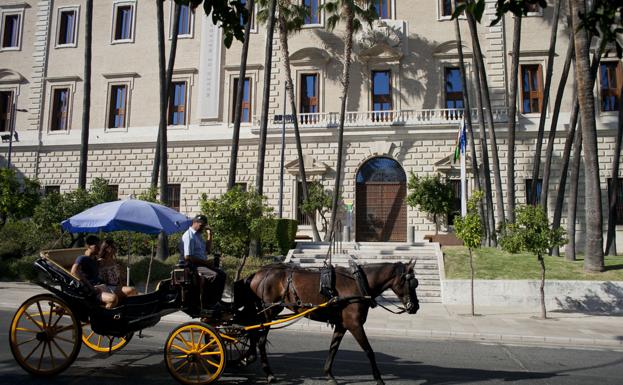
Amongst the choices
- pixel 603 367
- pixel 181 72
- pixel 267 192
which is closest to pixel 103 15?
pixel 181 72

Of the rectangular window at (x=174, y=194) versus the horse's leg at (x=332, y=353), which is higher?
the rectangular window at (x=174, y=194)

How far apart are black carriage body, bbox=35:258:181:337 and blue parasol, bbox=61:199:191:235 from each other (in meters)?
3.80

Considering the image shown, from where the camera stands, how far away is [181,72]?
26844 millimetres

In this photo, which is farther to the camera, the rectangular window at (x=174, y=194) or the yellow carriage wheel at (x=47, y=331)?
the rectangular window at (x=174, y=194)

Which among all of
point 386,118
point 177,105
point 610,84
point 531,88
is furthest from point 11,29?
point 610,84

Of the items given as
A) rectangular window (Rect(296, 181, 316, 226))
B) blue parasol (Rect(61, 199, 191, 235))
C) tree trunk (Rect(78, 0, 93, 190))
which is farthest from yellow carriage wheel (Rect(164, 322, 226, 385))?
rectangular window (Rect(296, 181, 316, 226))

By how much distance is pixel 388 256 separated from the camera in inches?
719

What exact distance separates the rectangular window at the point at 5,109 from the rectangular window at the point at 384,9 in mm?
23274

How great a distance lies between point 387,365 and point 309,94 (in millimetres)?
21170

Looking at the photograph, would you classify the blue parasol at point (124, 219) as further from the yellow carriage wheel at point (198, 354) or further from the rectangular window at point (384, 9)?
the rectangular window at point (384, 9)

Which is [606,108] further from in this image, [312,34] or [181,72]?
[181,72]

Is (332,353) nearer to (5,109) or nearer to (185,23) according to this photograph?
(185,23)

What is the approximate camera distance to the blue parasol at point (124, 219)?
9625 millimetres

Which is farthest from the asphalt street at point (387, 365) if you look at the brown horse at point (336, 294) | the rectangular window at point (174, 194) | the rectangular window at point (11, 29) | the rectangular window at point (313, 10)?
the rectangular window at point (11, 29)
